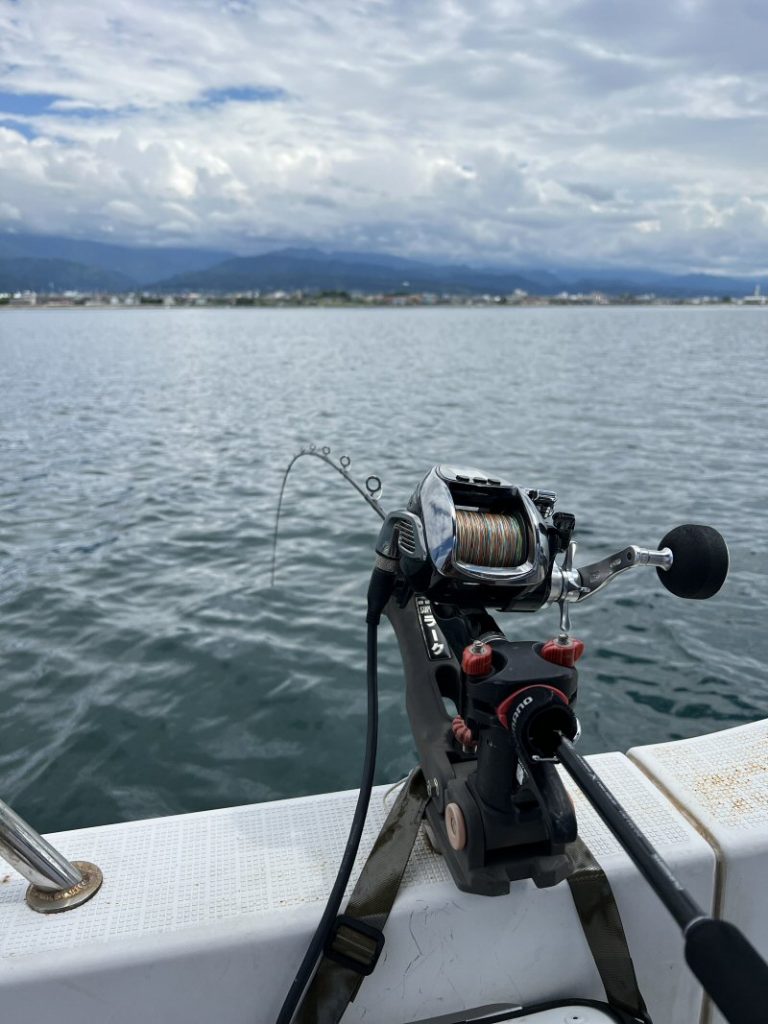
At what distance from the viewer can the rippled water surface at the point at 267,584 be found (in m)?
4.64

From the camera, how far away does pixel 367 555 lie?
8188 millimetres

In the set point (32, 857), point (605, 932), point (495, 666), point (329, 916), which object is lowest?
point (605, 932)

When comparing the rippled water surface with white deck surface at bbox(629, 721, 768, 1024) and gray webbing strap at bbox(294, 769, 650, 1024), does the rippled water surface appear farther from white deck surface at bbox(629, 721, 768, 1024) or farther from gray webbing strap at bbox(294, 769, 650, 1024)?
gray webbing strap at bbox(294, 769, 650, 1024)

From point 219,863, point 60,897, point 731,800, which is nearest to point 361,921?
point 219,863

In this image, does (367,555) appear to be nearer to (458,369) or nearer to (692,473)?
(692,473)

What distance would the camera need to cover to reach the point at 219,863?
204cm

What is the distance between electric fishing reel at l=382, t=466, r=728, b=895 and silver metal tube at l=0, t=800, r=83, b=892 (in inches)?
34.7

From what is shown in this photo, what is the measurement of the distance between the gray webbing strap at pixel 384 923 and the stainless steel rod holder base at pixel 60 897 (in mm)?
567

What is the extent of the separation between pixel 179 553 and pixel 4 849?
6.68m

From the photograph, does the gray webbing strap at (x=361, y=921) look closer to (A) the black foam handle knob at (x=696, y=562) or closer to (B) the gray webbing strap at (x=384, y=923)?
(B) the gray webbing strap at (x=384, y=923)

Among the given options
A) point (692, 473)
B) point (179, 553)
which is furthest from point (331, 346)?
point (179, 553)

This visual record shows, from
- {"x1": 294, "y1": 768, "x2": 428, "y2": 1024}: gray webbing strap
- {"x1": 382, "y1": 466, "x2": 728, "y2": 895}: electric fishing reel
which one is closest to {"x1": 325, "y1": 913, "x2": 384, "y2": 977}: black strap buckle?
{"x1": 294, "y1": 768, "x2": 428, "y2": 1024}: gray webbing strap

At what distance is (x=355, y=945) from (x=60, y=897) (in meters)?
0.70

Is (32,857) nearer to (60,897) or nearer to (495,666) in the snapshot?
(60,897)
